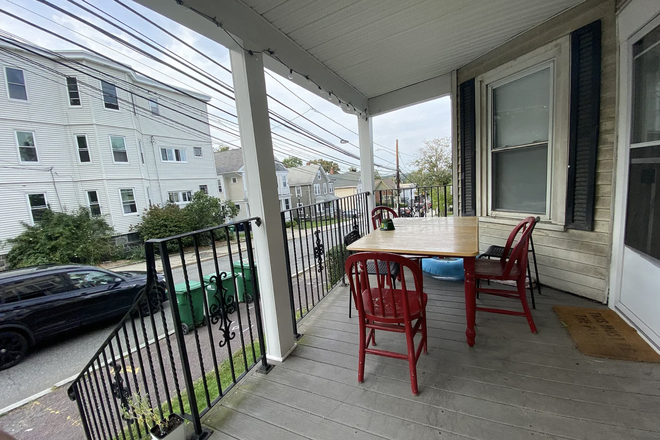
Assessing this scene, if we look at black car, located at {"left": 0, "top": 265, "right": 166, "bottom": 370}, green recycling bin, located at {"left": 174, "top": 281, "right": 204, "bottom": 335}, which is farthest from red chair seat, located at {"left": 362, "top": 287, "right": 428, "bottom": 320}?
black car, located at {"left": 0, "top": 265, "right": 166, "bottom": 370}

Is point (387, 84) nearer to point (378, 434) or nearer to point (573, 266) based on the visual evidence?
point (573, 266)

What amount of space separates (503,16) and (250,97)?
7.24 feet

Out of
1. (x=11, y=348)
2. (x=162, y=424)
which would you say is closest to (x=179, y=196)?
(x=11, y=348)

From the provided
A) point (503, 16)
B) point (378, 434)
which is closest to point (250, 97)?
point (378, 434)

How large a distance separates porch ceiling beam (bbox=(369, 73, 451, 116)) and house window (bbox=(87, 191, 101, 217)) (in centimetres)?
1135

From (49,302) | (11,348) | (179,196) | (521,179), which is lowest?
(11,348)

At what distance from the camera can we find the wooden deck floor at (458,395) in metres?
1.09

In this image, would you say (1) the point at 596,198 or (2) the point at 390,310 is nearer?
(2) the point at 390,310

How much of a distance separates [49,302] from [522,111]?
6.73m

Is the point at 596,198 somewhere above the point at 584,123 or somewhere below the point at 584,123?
below

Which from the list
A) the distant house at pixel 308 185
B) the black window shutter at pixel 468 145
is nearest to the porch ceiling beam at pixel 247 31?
the black window shutter at pixel 468 145

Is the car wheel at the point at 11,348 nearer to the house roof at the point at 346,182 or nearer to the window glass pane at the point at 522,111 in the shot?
the window glass pane at the point at 522,111

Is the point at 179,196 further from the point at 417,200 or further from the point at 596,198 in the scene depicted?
the point at 596,198

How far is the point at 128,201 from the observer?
10242 millimetres
